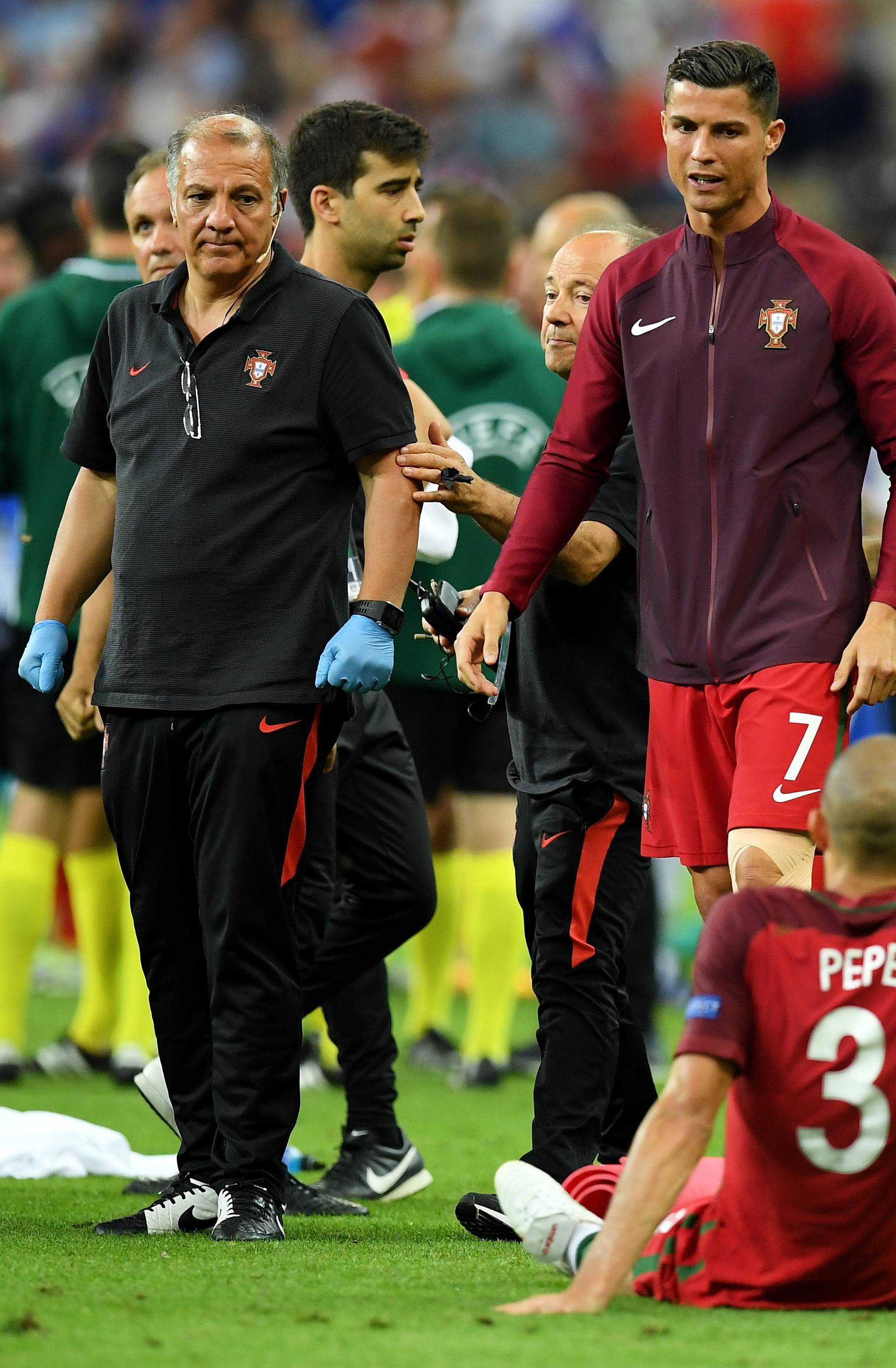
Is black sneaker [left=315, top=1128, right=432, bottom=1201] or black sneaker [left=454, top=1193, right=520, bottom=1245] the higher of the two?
black sneaker [left=454, top=1193, right=520, bottom=1245]

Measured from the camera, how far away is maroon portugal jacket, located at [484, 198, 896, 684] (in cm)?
393

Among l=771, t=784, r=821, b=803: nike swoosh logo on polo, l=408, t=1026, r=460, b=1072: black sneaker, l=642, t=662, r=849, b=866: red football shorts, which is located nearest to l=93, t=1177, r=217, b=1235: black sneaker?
l=642, t=662, r=849, b=866: red football shorts

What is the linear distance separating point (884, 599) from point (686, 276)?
0.77 metres

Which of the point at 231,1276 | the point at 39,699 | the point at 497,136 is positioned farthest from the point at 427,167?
the point at 231,1276

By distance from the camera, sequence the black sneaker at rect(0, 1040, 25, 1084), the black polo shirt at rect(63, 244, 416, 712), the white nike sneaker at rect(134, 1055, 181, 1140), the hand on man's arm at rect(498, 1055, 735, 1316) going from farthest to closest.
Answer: the black sneaker at rect(0, 1040, 25, 1084), the white nike sneaker at rect(134, 1055, 181, 1140), the black polo shirt at rect(63, 244, 416, 712), the hand on man's arm at rect(498, 1055, 735, 1316)

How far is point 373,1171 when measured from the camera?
4.93 m

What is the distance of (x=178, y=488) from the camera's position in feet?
13.8

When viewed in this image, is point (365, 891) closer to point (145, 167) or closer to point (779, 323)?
point (779, 323)

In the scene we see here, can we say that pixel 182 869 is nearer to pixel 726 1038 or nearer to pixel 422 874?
pixel 422 874

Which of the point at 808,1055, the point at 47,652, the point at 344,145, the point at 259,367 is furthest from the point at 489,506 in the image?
the point at 808,1055

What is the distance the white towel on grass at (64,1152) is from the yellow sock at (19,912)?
156 cm

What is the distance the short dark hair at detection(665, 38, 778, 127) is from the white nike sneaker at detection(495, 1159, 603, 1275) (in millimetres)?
2082

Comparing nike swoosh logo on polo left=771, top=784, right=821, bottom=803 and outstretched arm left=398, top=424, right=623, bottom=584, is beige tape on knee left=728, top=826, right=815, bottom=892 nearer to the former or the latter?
nike swoosh logo on polo left=771, top=784, right=821, bottom=803

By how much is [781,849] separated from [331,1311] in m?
1.18
